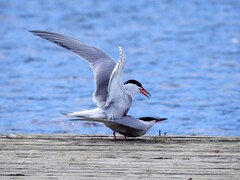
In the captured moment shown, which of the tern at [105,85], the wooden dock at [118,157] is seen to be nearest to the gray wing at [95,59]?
the tern at [105,85]

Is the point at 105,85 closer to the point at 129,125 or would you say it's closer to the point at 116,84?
the point at 116,84

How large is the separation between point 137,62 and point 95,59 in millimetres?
9101

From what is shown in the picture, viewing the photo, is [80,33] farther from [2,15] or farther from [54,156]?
[54,156]

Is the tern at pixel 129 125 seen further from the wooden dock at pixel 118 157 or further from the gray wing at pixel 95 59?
the gray wing at pixel 95 59

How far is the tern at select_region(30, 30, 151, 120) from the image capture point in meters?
6.77

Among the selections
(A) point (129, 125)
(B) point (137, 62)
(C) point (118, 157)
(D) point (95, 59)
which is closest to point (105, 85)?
(D) point (95, 59)

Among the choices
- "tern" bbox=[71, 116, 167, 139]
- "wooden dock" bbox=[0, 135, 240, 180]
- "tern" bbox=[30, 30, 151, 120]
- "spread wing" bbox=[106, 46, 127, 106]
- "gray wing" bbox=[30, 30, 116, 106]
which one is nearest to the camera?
"wooden dock" bbox=[0, 135, 240, 180]

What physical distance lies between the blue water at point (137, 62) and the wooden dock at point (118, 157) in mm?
3013

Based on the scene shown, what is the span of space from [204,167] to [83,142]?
1.31m

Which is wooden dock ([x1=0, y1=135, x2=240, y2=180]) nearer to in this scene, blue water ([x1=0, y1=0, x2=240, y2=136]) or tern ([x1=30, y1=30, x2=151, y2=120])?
tern ([x1=30, y1=30, x2=151, y2=120])

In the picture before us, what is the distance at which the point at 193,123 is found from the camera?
1130 centimetres

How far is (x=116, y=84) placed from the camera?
6.86m

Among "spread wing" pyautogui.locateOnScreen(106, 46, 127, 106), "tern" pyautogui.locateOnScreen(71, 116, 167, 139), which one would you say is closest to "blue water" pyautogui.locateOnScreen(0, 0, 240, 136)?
"tern" pyautogui.locateOnScreen(71, 116, 167, 139)

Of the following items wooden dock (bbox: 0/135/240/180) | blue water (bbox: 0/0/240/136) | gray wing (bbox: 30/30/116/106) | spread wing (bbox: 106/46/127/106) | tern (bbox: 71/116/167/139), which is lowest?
wooden dock (bbox: 0/135/240/180)
